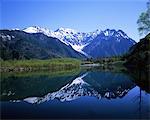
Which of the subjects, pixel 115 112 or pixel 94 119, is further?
pixel 115 112

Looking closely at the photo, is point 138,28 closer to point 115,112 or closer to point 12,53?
point 115,112

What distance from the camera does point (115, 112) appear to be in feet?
66.7

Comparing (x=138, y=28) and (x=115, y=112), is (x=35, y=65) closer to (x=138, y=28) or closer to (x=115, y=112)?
(x=138, y=28)

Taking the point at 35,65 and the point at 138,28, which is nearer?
the point at 138,28

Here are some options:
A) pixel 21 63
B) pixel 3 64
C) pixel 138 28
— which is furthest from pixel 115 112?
pixel 21 63

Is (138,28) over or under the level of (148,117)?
over

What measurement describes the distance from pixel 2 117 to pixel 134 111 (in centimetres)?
923

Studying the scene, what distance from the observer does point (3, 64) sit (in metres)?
107

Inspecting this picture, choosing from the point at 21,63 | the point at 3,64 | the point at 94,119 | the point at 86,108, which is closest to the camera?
the point at 94,119

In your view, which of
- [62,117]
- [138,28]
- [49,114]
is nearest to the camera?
[62,117]

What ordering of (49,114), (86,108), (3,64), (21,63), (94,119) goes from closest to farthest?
(94,119)
(49,114)
(86,108)
(3,64)
(21,63)

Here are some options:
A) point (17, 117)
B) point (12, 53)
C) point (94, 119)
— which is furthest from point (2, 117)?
point (12, 53)

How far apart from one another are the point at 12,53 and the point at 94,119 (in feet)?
560

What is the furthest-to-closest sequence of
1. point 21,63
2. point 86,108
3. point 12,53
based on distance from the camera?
point 12,53
point 21,63
point 86,108
